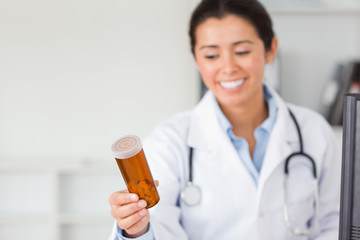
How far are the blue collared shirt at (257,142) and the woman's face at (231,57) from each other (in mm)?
69

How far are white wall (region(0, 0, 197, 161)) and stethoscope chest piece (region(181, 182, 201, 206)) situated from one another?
1349 mm

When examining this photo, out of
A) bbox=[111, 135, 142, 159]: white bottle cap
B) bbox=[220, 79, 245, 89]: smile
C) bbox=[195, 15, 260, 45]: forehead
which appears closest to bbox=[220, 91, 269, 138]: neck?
bbox=[220, 79, 245, 89]: smile

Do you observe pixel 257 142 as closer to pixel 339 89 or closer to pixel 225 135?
pixel 225 135

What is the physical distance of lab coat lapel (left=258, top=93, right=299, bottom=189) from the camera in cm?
142

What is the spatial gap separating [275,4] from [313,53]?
36 cm

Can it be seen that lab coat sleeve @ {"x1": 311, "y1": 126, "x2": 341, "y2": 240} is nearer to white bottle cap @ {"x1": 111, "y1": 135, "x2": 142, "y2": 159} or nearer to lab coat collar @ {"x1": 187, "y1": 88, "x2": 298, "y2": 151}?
lab coat collar @ {"x1": 187, "y1": 88, "x2": 298, "y2": 151}

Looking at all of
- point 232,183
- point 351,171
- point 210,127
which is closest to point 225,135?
point 210,127

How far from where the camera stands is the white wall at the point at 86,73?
271cm

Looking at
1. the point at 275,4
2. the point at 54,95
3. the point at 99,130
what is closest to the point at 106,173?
the point at 99,130

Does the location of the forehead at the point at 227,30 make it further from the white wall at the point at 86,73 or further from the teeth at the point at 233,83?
the white wall at the point at 86,73

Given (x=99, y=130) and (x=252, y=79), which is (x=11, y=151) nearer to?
(x=99, y=130)

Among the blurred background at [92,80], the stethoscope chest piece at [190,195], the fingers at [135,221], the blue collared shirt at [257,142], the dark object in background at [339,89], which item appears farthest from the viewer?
the blurred background at [92,80]

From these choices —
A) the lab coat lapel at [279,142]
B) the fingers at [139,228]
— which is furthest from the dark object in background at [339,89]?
the fingers at [139,228]

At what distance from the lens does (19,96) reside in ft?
8.93
